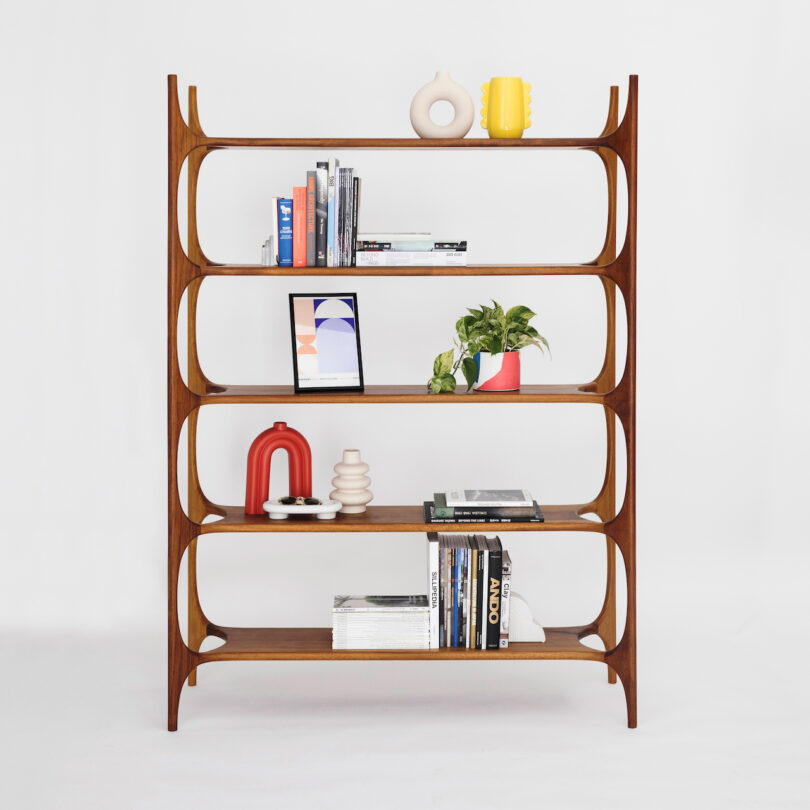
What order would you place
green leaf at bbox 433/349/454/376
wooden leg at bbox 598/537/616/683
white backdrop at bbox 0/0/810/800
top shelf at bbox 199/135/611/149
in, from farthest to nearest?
white backdrop at bbox 0/0/810/800, wooden leg at bbox 598/537/616/683, green leaf at bbox 433/349/454/376, top shelf at bbox 199/135/611/149

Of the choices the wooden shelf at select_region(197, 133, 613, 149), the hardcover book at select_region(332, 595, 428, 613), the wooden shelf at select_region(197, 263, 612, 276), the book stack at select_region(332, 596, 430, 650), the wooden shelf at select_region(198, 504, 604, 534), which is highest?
the wooden shelf at select_region(197, 133, 613, 149)

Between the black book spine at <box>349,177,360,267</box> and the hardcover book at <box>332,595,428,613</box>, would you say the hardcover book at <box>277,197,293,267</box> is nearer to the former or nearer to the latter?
the black book spine at <box>349,177,360,267</box>

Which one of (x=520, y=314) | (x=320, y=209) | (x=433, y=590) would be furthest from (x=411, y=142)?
(x=433, y=590)

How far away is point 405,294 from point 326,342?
0.75 metres

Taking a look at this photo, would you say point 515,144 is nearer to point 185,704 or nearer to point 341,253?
point 341,253

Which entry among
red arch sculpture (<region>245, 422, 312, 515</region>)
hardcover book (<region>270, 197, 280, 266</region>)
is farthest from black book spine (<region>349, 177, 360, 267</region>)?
red arch sculpture (<region>245, 422, 312, 515</region>)

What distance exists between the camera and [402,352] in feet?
13.5

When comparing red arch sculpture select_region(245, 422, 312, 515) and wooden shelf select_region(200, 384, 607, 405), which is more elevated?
wooden shelf select_region(200, 384, 607, 405)

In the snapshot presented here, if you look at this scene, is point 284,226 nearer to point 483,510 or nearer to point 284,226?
point 284,226

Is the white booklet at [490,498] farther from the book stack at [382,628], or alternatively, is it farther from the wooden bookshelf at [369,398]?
the book stack at [382,628]

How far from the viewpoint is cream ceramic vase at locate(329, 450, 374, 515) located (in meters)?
3.50

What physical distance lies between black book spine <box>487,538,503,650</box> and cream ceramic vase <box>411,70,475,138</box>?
1267 millimetres

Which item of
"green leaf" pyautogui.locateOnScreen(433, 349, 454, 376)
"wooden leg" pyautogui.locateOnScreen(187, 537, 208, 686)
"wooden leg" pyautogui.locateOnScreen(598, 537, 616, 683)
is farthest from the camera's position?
"wooden leg" pyautogui.locateOnScreen(598, 537, 616, 683)
